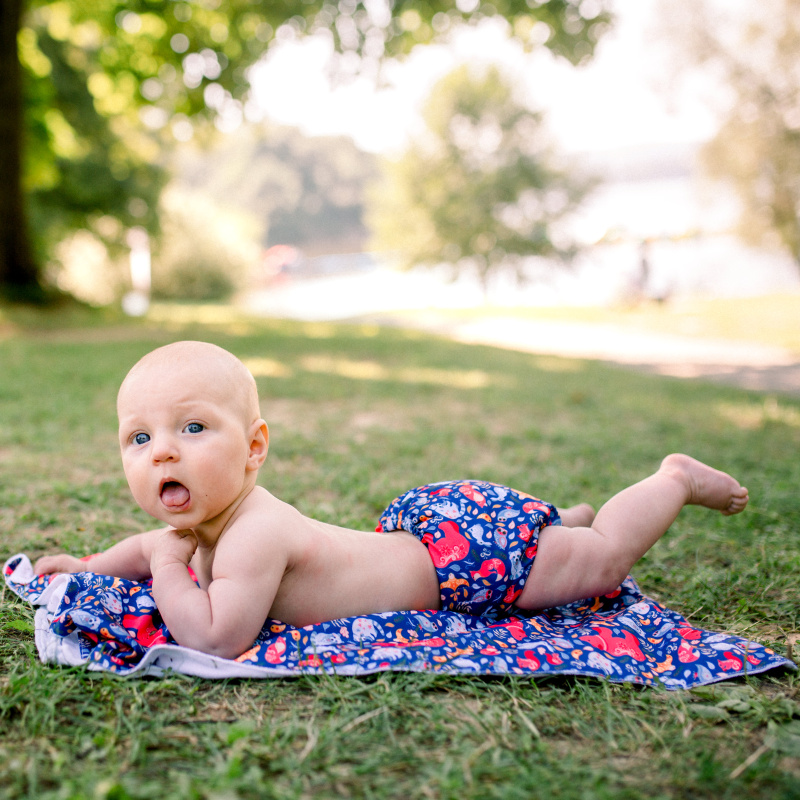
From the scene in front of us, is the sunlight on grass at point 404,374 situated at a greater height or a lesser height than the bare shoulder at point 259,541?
lesser

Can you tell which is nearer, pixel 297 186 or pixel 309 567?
pixel 309 567

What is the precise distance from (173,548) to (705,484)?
1.52 m

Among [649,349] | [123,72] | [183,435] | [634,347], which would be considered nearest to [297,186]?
[123,72]

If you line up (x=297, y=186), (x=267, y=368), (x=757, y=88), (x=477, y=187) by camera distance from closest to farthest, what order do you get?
(x=267, y=368), (x=757, y=88), (x=477, y=187), (x=297, y=186)

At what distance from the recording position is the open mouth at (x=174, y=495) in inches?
63.2

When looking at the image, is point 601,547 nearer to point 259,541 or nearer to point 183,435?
point 259,541

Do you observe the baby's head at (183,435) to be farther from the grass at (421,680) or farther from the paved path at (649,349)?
the paved path at (649,349)

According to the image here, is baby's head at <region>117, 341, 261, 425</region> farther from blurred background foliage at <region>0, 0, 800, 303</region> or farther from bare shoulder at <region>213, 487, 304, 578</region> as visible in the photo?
blurred background foliage at <region>0, 0, 800, 303</region>

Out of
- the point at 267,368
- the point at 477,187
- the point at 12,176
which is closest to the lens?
the point at 267,368

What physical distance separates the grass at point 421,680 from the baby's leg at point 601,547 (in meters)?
0.30

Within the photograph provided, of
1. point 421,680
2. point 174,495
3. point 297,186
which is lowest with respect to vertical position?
point 421,680

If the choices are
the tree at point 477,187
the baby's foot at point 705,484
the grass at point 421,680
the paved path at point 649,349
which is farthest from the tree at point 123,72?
the tree at point 477,187

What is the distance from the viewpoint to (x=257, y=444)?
5.72ft

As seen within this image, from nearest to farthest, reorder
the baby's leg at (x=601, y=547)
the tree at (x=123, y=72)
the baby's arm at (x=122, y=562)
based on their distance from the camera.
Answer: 1. the baby's leg at (x=601, y=547)
2. the baby's arm at (x=122, y=562)
3. the tree at (x=123, y=72)
